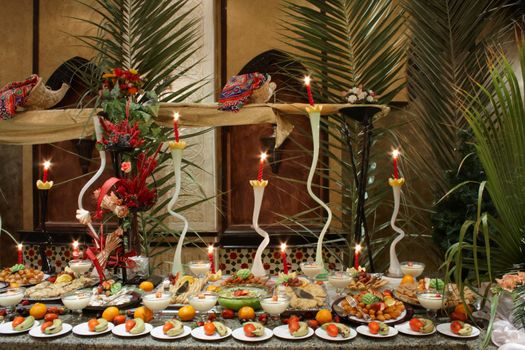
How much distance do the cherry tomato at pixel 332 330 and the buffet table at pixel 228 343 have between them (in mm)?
46

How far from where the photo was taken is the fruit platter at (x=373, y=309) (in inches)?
86.2

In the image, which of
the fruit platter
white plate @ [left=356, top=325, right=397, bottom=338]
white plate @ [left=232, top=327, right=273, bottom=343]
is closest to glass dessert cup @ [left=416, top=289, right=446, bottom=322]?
the fruit platter

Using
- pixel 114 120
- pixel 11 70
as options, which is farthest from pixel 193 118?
pixel 11 70

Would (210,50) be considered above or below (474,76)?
above

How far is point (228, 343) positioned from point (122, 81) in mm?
1717

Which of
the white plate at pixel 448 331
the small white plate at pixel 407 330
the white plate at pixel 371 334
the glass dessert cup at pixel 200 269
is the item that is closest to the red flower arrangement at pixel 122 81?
the glass dessert cup at pixel 200 269

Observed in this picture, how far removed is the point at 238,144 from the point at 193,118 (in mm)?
2143

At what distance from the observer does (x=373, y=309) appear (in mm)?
2229

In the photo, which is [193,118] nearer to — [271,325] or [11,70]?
[271,325]

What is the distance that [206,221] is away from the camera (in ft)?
16.4

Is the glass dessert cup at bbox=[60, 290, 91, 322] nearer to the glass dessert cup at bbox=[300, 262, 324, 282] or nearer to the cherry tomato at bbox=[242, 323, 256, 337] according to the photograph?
the cherry tomato at bbox=[242, 323, 256, 337]

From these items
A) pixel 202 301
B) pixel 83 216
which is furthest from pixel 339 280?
pixel 83 216

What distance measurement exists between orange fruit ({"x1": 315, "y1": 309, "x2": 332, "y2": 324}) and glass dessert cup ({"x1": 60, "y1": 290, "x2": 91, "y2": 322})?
1156 millimetres

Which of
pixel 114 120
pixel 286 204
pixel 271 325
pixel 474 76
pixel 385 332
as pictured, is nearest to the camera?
pixel 385 332
